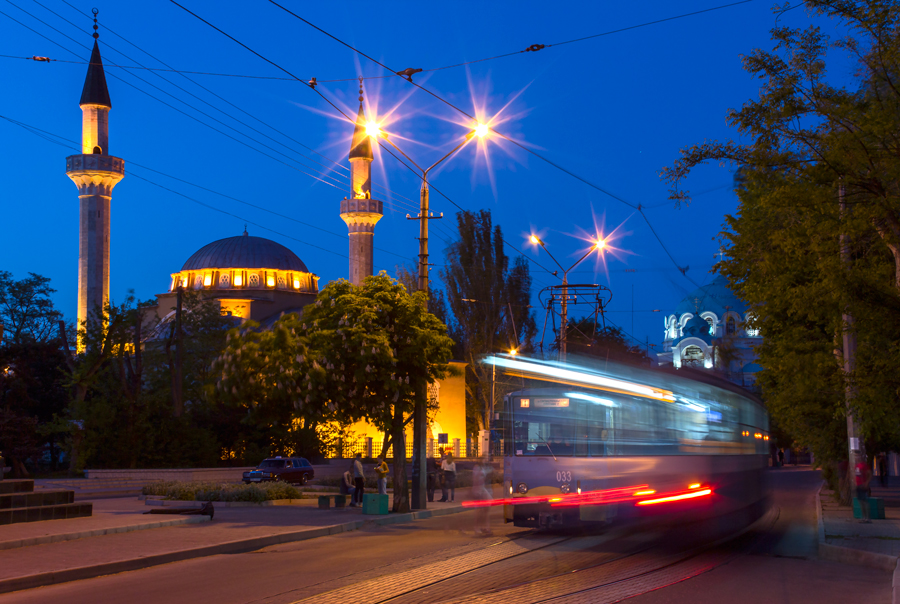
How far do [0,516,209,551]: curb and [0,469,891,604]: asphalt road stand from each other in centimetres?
296

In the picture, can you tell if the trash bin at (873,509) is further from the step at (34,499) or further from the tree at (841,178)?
the step at (34,499)

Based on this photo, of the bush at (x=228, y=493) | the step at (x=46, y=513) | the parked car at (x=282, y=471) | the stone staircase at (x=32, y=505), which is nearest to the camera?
the step at (x=46, y=513)

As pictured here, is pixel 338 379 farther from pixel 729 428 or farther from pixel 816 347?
pixel 816 347

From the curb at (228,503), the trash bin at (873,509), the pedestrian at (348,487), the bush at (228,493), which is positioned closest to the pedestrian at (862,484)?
the trash bin at (873,509)

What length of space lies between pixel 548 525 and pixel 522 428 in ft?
5.39

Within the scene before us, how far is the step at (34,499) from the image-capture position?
16609mm

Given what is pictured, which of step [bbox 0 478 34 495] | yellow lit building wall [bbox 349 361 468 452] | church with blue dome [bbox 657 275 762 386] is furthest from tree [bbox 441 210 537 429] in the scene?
church with blue dome [bbox 657 275 762 386]

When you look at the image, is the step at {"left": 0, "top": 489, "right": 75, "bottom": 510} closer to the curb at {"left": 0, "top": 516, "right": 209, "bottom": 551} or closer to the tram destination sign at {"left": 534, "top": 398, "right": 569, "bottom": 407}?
the curb at {"left": 0, "top": 516, "right": 209, "bottom": 551}

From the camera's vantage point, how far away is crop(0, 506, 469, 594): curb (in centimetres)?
1065

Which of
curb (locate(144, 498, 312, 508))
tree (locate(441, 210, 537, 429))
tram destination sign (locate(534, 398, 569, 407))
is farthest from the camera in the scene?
tree (locate(441, 210, 537, 429))

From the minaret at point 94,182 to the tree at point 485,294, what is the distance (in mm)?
22520

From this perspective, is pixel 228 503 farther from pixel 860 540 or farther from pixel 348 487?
pixel 860 540

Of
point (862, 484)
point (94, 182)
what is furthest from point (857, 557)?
point (94, 182)

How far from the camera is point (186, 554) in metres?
13.2
